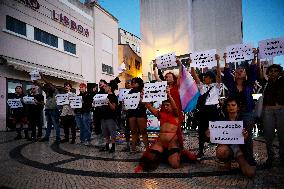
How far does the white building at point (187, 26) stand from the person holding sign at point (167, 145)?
2431 centimetres

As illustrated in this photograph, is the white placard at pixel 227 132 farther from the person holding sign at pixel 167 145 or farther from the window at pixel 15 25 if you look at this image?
the window at pixel 15 25

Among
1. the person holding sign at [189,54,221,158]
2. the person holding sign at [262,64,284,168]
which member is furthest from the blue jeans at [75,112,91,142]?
the person holding sign at [262,64,284,168]

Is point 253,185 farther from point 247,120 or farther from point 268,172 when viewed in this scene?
point 247,120

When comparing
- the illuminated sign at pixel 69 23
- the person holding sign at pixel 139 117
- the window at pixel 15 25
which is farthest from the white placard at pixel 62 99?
the illuminated sign at pixel 69 23

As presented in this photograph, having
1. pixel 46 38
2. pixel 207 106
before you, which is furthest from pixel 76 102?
pixel 46 38

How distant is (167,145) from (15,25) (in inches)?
592

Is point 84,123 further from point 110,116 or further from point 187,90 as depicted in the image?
point 187,90

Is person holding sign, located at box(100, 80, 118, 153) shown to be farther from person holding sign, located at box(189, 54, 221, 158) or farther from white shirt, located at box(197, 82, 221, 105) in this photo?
white shirt, located at box(197, 82, 221, 105)

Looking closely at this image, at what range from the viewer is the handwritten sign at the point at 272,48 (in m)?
5.46

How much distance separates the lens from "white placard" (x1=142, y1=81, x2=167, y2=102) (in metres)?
5.40

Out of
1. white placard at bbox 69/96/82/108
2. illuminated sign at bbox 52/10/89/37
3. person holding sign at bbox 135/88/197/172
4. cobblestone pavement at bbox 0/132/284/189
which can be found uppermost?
illuminated sign at bbox 52/10/89/37

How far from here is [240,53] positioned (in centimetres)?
580

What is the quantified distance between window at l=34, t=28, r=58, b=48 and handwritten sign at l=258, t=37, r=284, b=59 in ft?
53.9

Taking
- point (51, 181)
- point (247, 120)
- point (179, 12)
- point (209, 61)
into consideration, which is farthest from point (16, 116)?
point (179, 12)
